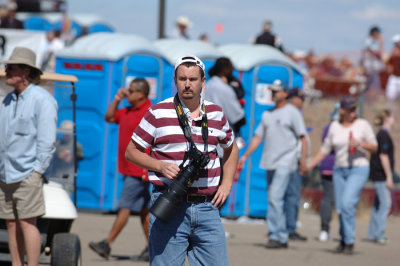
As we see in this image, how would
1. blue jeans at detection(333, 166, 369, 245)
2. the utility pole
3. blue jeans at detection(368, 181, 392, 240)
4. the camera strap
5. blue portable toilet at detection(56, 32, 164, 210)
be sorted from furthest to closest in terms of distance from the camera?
the utility pole, blue portable toilet at detection(56, 32, 164, 210), blue jeans at detection(368, 181, 392, 240), blue jeans at detection(333, 166, 369, 245), the camera strap

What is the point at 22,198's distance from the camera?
7.08 metres

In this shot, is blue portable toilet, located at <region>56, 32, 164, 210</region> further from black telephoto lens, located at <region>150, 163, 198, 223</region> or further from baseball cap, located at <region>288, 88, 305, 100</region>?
black telephoto lens, located at <region>150, 163, 198, 223</region>

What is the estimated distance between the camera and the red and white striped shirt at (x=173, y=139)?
567 centimetres

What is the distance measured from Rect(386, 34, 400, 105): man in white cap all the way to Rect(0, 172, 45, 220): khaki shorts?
1494cm

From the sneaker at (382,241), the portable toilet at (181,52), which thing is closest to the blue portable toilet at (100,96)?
the portable toilet at (181,52)

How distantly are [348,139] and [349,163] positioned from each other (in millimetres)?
280

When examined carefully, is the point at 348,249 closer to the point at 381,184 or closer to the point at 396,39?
the point at 381,184

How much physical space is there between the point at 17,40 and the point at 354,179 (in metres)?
6.34

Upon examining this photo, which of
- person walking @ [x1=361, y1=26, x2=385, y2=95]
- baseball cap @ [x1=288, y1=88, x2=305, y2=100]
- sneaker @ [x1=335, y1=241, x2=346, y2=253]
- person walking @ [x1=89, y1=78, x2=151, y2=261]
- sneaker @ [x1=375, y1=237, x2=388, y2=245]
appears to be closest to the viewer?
person walking @ [x1=89, y1=78, x2=151, y2=261]

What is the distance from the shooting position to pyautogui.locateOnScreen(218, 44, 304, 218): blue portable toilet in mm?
13945

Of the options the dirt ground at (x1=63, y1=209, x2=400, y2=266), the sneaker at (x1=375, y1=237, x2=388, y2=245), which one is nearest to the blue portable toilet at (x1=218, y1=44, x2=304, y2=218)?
the dirt ground at (x1=63, y1=209, x2=400, y2=266)

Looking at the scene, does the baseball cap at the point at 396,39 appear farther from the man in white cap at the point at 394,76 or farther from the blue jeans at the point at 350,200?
the blue jeans at the point at 350,200

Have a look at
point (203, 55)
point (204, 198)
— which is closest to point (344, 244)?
point (203, 55)

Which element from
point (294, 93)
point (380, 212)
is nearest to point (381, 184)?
point (380, 212)
